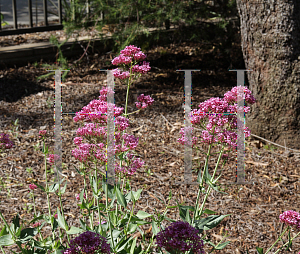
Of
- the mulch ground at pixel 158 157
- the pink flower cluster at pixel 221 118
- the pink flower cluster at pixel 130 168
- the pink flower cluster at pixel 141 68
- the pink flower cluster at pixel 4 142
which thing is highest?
the pink flower cluster at pixel 141 68

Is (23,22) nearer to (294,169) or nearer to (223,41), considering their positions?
(223,41)

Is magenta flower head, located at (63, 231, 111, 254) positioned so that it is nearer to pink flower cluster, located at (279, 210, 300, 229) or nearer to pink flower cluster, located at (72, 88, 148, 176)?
pink flower cluster, located at (72, 88, 148, 176)

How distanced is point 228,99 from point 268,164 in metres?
2.10

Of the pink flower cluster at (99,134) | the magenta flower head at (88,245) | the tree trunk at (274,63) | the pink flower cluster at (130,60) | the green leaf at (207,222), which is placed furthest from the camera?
the tree trunk at (274,63)

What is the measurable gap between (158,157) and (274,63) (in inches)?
63.1

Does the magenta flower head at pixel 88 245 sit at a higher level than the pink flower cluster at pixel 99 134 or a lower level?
lower

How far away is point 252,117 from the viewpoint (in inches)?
172

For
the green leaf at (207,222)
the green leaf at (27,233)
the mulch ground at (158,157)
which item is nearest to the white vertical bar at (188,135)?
the mulch ground at (158,157)

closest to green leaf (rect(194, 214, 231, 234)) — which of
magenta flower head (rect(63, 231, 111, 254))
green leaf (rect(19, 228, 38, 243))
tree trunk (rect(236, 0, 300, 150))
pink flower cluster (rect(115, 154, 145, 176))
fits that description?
pink flower cluster (rect(115, 154, 145, 176))

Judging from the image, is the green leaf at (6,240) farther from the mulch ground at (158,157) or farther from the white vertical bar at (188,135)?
the white vertical bar at (188,135)

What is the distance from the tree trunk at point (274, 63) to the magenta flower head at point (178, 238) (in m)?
2.92

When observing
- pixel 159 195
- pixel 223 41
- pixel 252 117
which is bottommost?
pixel 159 195

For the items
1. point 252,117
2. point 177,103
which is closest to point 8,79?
point 177,103

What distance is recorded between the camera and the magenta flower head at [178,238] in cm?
151
